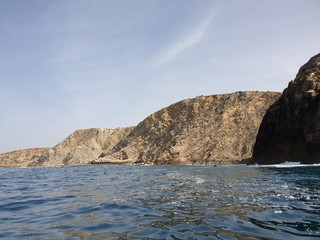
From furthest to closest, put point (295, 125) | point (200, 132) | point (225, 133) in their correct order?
point (200, 132), point (225, 133), point (295, 125)

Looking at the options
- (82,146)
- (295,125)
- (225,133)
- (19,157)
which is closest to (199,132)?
(225,133)

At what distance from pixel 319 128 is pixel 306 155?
4348mm

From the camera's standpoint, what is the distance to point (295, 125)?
5194 cm

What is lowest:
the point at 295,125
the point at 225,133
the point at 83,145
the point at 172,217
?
the point at 172,217

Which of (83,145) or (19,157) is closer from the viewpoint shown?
(83,145)

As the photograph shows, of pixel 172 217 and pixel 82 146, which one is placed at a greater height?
pixel 82 146

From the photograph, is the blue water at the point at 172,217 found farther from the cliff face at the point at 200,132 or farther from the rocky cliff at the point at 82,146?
the rocky cliff at the point at 82,146

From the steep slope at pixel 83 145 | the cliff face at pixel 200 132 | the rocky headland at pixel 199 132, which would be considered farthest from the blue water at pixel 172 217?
the steep slope at pixel 83 145

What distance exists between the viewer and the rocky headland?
84.3m

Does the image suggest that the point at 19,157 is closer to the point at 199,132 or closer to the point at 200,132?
the point at 199,132

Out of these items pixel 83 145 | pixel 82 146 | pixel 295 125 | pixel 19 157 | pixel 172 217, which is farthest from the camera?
pixel 19 157

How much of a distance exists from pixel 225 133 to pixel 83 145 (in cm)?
7146

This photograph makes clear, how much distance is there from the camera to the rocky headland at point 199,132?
277 feet

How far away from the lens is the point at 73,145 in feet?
478
